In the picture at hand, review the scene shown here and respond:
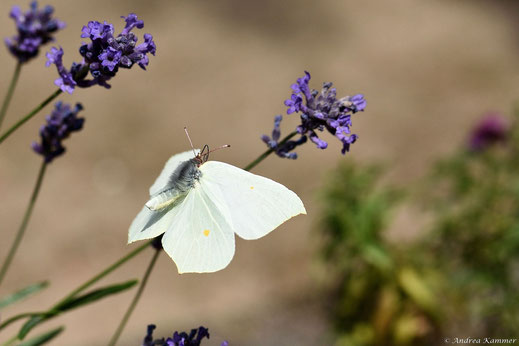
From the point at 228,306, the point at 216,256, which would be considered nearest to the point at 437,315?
the point at 228,306

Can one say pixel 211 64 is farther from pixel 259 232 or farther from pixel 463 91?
pixel 259 232

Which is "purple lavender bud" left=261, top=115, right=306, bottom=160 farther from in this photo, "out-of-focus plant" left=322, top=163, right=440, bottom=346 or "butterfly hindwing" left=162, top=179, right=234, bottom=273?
"out-of-focus plant" left=322, top=163, right=440, bottom=346

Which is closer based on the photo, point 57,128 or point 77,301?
point 77,301

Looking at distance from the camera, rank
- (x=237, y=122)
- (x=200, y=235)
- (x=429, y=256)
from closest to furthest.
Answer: (x=200, y=235) → (x=429, y=256) → (x=237, y=122)

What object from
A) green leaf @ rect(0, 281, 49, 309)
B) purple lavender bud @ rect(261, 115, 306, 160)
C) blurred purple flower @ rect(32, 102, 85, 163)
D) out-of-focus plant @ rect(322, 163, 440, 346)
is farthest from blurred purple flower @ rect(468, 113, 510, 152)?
green leaf @ rect(0, 281, 49, 309)

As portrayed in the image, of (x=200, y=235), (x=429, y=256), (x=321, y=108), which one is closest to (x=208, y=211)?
(x=200, y=235)

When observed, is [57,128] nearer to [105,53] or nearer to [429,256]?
[105,53]

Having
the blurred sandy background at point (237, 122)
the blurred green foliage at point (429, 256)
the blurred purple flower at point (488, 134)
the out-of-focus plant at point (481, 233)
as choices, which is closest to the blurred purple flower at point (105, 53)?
the blurred green foliage at point (429, 256)
